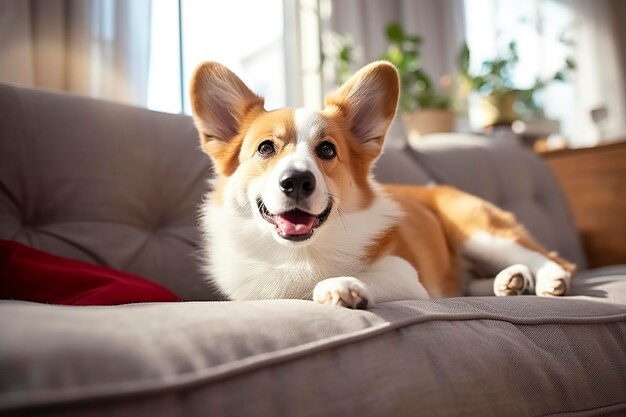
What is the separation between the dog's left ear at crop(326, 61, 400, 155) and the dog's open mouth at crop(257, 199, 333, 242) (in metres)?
0.38

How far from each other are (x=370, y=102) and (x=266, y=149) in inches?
14.4

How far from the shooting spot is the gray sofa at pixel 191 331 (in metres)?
0.65

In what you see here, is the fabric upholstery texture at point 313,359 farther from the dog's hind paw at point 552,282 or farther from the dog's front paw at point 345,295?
the dog's hind paw at point 552,282

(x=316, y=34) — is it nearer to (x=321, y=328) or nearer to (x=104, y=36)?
(x=104, y=36)

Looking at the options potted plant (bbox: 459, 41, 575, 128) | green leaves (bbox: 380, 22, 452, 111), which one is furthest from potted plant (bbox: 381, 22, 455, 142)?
potted plant (bbox: 459, 41, 575, 128)

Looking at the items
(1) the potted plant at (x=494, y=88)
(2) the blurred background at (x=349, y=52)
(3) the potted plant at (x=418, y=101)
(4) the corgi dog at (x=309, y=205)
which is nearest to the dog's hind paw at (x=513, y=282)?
(4) the corgi dog at (x=309, y=205)

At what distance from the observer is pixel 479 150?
2.46 metres

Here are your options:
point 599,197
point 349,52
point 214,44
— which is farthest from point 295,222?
point 349,52

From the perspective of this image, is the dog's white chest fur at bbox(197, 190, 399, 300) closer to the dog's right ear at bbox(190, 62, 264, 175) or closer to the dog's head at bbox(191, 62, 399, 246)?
the dog's head at bbox(191, 62, 399, 246)

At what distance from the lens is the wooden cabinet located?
7.97ft

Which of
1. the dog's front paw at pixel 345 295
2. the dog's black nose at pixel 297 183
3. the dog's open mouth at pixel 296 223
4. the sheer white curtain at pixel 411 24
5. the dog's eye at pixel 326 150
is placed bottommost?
the dog's front paw at pixel 345 295

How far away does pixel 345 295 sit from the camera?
1.00 meters

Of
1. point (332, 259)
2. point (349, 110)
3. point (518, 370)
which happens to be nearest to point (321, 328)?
point (518, 370)

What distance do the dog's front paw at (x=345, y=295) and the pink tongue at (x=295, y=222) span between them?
0.20m
